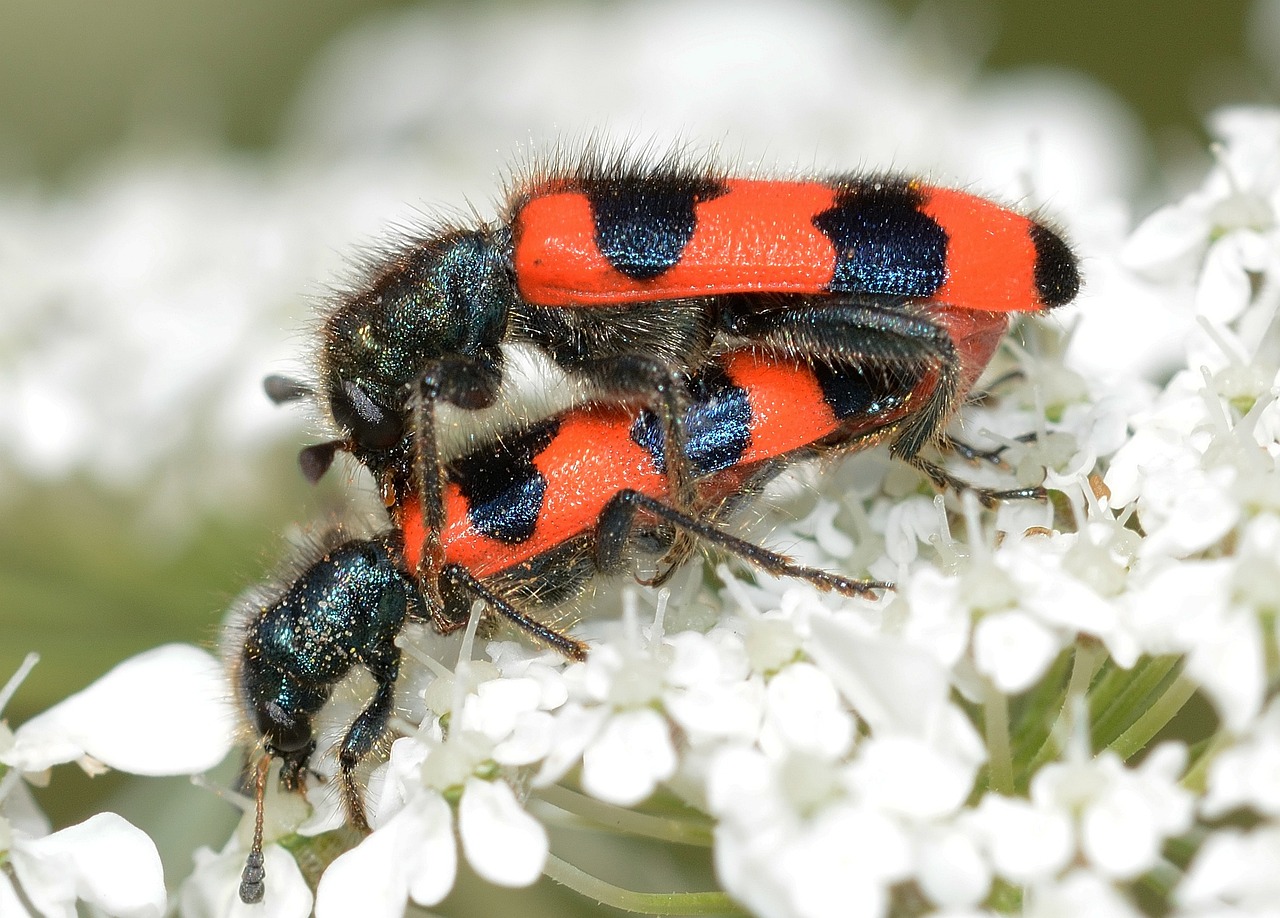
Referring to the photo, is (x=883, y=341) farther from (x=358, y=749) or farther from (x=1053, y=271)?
(x=358, y=749)

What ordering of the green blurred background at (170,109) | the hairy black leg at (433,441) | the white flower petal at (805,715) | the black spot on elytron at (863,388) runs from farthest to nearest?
the green blurred background at (170,109) < the black spot on elytron at (863,388) < the hairy black leg at (433,441) < the white flower petal at (805,715)

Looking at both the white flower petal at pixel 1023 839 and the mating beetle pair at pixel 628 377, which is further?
the mating beetle pair at pixel 628 377

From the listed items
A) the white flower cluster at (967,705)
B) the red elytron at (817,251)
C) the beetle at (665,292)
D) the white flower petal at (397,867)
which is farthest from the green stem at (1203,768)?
the white flower petal at (397,867)

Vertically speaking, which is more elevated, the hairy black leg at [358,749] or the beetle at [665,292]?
the beetle at [665,292]

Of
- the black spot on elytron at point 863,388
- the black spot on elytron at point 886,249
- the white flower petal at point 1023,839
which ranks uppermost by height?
the black spot on elytron at point 886,249

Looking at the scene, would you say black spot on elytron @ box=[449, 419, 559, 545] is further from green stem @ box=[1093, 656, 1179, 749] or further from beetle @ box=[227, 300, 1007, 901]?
green stem @ box=[1093, 656, 1179, 749]

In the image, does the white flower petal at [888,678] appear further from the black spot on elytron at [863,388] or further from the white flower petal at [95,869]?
the white flower petal at [95,869]

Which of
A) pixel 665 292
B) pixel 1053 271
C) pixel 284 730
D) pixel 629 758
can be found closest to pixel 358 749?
pixel 284 730

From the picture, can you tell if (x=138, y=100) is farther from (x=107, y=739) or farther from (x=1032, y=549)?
(x=1032, y=549)

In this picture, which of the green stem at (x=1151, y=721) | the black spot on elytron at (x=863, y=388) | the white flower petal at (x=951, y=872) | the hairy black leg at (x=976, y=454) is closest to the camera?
the white flower petal at (x=951, y=872)

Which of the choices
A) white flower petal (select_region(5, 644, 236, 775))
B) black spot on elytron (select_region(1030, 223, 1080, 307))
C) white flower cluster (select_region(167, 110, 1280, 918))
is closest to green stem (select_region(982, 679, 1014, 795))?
white flower cluster (select_region(167, 110, 1280, 918))
